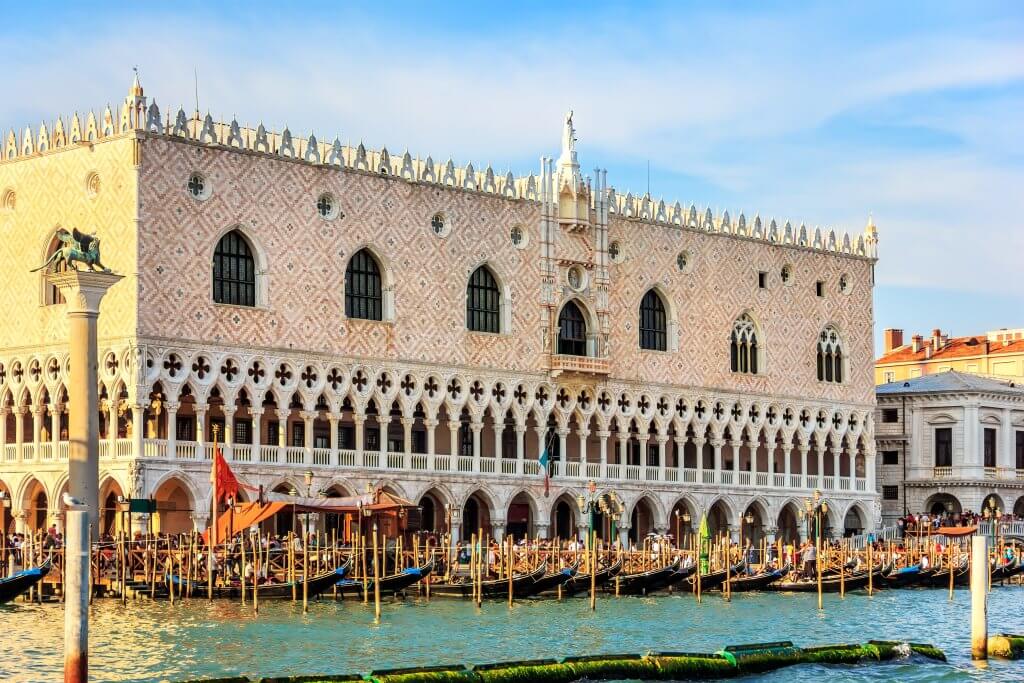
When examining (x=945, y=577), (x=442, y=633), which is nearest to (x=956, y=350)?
(x=945, y=577)

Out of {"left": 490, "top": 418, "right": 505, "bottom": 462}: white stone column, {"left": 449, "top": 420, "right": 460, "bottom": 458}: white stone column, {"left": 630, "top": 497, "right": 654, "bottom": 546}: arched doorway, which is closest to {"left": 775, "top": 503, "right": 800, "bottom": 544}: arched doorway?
{"left": 630, "top": 497, "right": 654, "bottom": 546}: arched doorway

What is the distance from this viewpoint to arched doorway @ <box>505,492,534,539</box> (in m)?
44.3

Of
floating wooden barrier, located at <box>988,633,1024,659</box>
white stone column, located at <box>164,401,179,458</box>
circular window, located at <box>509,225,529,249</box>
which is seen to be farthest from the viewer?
circular window, located at <box>509,225,529,249</box>

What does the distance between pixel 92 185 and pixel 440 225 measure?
7.05 m

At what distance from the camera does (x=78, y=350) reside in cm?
3083

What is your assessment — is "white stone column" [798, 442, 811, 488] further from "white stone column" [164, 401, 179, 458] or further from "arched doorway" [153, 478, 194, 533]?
"white stone column" [164, 401, 179, 458]

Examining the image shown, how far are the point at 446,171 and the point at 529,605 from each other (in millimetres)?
11007

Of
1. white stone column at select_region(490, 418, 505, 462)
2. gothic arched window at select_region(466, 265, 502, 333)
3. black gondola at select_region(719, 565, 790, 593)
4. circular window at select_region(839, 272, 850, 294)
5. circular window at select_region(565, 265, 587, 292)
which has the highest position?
circular window at select_region(839, 272, 850, 294)

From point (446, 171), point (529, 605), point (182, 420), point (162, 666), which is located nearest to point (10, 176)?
point (182, 420)

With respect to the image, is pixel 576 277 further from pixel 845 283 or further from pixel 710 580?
pixel 845 283

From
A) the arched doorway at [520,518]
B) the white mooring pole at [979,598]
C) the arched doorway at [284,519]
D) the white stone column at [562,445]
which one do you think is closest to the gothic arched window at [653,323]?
the white stone column at [562,445]

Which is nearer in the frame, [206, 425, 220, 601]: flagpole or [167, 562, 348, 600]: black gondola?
[206, 425, 220, 601]: flagpole

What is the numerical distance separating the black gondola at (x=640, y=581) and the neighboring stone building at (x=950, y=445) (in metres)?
17.6

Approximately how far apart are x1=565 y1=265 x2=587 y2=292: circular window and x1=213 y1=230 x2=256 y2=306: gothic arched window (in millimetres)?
7863
